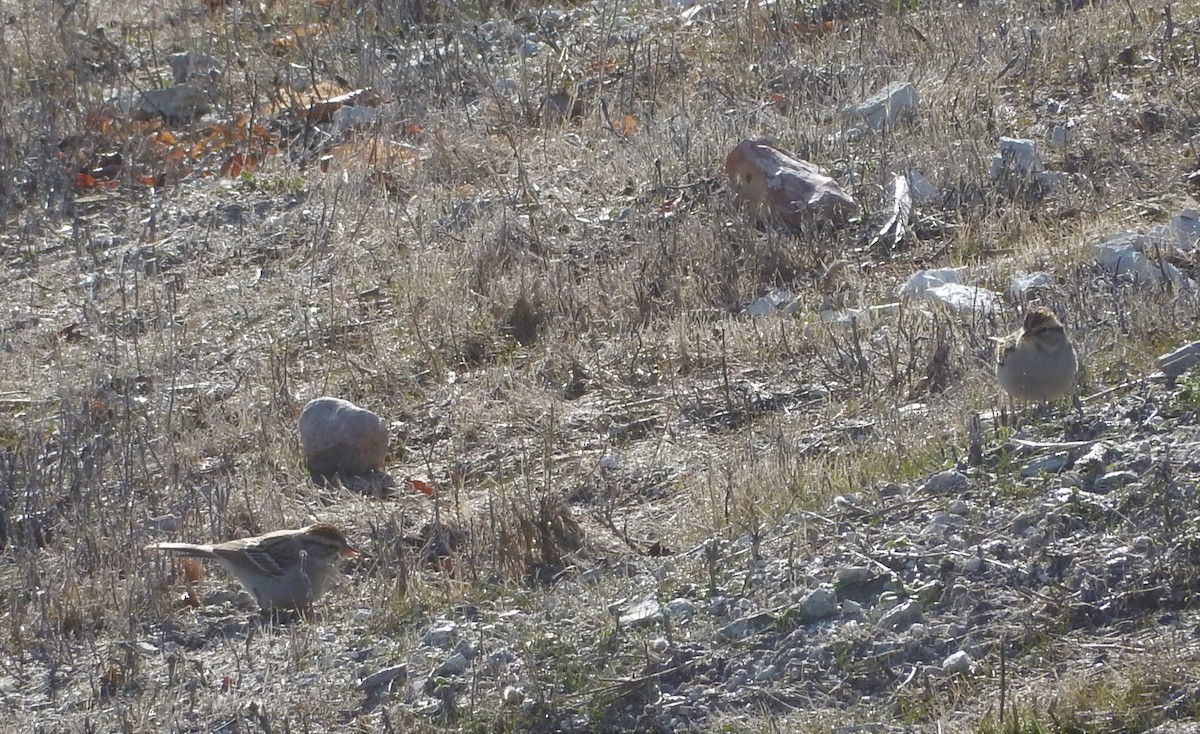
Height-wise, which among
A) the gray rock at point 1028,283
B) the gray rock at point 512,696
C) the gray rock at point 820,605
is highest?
the gray rock at point 820,605

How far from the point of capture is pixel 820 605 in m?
5.58

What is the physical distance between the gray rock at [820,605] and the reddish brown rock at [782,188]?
16.3 ft

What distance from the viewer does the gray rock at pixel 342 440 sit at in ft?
27.4

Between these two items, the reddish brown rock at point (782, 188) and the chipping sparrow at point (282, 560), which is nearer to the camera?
the chipping sparrow at point (282, 560)

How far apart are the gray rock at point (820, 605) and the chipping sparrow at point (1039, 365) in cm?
174

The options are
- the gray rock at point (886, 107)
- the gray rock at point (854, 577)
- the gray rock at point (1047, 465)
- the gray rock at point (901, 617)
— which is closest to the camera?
the gray rock at point (901, 617)

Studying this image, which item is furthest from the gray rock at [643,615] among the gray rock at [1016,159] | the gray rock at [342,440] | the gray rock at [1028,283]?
the gray rock at [1016,159]

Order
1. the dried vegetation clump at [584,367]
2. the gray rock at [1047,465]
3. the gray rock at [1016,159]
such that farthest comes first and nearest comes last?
the gray rock at [1016,159] → the gray rock at [1047,465] → the dried vegetation clump at [584,367]

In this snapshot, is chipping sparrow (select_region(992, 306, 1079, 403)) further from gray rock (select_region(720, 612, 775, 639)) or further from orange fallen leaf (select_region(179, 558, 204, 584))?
orange fallen leaf (select_region(179, 558, 204, 584))

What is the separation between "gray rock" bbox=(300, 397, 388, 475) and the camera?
8352mm

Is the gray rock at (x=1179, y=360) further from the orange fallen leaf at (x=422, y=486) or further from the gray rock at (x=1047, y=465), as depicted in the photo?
the orange fallen leaf at (x=422, y=486)

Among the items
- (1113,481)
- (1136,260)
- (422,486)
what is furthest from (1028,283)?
(422,486)

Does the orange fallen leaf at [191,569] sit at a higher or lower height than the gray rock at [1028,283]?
lower

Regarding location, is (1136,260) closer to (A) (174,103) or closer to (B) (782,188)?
(B) (782,188)
